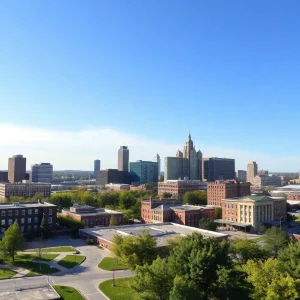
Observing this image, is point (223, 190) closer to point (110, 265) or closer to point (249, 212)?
point (249, 212)

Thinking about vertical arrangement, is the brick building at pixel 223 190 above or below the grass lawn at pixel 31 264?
above

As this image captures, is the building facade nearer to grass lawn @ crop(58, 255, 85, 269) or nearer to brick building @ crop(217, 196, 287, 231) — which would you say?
brick building @ crop(217, 196, 287, 231)

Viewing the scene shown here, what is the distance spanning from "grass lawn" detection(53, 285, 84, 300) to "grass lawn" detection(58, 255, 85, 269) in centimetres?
971

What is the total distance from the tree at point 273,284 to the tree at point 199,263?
3885 mm

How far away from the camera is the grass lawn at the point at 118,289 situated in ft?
133

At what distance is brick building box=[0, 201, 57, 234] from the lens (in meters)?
76.3

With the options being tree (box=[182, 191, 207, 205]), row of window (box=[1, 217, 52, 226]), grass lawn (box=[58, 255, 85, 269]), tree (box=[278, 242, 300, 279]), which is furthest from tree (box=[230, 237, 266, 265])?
tree (box=[182, 191, 207, 205])

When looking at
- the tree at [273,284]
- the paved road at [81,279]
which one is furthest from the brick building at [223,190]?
the tree at [273,284]

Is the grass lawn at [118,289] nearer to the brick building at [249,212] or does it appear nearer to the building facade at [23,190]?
the brick building at [249,212]

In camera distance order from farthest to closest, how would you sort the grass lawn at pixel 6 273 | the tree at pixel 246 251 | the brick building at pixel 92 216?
the brick building at pixel 92 216, the tree at pixel 246 251, the grass lawn at pixel 6 273

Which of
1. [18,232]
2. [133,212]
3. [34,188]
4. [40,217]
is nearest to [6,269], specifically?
[18,232]

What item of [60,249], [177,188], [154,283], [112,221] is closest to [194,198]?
[177,188]

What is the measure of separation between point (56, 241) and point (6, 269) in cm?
2211

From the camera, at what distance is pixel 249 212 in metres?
96.9
